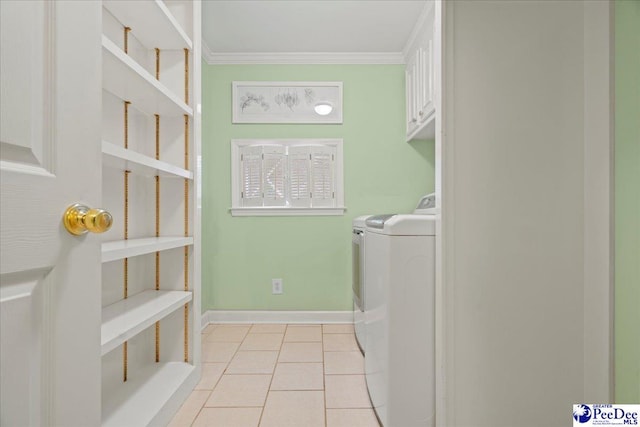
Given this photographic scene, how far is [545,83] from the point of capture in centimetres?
118

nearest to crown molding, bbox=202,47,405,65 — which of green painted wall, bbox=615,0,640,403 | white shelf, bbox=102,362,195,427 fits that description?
green painted wall, bbox=615,0,640,403

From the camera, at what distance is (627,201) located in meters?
1.05

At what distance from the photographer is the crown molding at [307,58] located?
290 cm

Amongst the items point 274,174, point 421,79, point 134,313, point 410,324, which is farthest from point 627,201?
point 274,174

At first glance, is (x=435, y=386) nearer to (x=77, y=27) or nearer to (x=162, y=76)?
(x=77, y=27)

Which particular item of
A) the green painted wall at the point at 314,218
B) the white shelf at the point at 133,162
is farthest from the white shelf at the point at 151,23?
the green painted wall at the point at 314,218

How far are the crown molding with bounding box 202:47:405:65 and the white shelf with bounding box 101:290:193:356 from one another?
7.00 feet

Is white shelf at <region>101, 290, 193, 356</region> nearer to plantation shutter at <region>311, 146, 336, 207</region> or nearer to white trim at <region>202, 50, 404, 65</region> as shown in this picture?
plantation shutter at <region>311, 146, 336, 207</region>

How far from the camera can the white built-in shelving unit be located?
144 cm

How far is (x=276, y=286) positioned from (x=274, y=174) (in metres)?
1.01

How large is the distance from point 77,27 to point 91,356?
667 millimetres

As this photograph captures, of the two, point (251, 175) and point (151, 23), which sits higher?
point (151, 23)

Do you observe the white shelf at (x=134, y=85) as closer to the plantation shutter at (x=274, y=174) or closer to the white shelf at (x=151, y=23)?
the white shelf at (x=151, y=23)

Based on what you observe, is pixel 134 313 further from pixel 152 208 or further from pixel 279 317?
pixel 279 317
